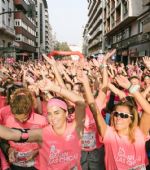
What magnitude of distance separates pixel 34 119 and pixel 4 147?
51 cm

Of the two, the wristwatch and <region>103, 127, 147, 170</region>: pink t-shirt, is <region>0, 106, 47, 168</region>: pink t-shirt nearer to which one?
<region>103, 127, 147, 170</region>: pink t-shirt

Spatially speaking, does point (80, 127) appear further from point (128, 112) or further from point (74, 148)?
point (128, 112)

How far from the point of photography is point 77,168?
3.71 metres

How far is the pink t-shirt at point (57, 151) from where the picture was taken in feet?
11.8

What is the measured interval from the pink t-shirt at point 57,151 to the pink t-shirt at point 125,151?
0.36 m

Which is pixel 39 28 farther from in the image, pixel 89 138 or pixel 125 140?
Result: pixel 125 140

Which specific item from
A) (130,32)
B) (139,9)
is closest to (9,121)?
(139,9)

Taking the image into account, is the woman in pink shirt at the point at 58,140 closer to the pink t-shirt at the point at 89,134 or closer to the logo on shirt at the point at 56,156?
the logo on shirt at the point at 56,156

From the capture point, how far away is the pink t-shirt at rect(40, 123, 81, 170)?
3609 millimetres

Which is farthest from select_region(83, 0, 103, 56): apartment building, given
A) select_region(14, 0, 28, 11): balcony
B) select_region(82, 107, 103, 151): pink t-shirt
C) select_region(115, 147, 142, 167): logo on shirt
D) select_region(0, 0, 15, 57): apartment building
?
select_region(115, 147, 142, 167): logo on shirt

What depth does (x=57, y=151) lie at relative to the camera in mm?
3611

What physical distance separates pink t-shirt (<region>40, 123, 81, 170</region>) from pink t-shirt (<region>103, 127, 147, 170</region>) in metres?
0.36

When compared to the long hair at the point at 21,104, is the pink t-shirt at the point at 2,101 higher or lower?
lower

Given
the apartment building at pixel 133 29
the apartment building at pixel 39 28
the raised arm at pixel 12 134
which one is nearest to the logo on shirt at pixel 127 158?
the raised arm at pixel 12 134
